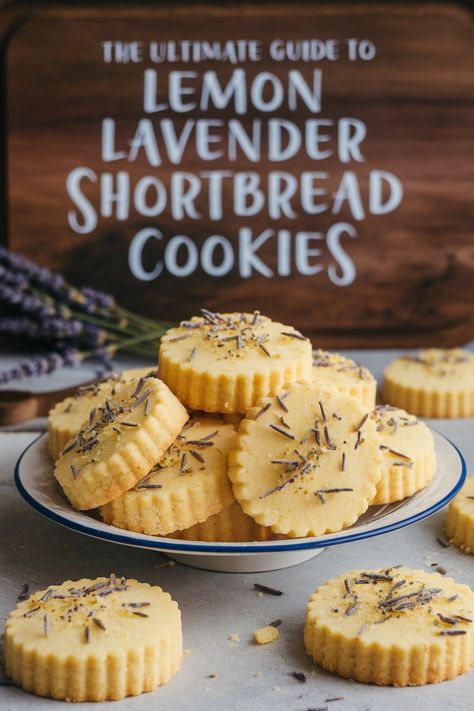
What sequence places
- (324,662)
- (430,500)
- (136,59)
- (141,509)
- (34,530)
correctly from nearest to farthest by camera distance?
(324,662), (141,509), (430,500), (34,530), (136,59)

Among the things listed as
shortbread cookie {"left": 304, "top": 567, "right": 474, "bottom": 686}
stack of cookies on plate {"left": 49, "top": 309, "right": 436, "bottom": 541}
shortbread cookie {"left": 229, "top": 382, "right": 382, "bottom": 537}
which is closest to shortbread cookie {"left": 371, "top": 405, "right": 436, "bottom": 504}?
stack of cookies on plate {"left": 49, "top": 309, "right": 436, "bottom": 541}

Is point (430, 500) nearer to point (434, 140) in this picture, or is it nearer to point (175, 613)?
point (175, 613)

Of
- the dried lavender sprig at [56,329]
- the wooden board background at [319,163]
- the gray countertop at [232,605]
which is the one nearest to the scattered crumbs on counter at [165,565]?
the gray countertop at [232,605]

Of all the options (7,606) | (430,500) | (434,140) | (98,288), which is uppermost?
(434,140)

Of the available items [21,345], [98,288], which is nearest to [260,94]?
[98,288]

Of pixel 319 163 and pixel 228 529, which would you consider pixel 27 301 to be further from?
pixel 228 529
